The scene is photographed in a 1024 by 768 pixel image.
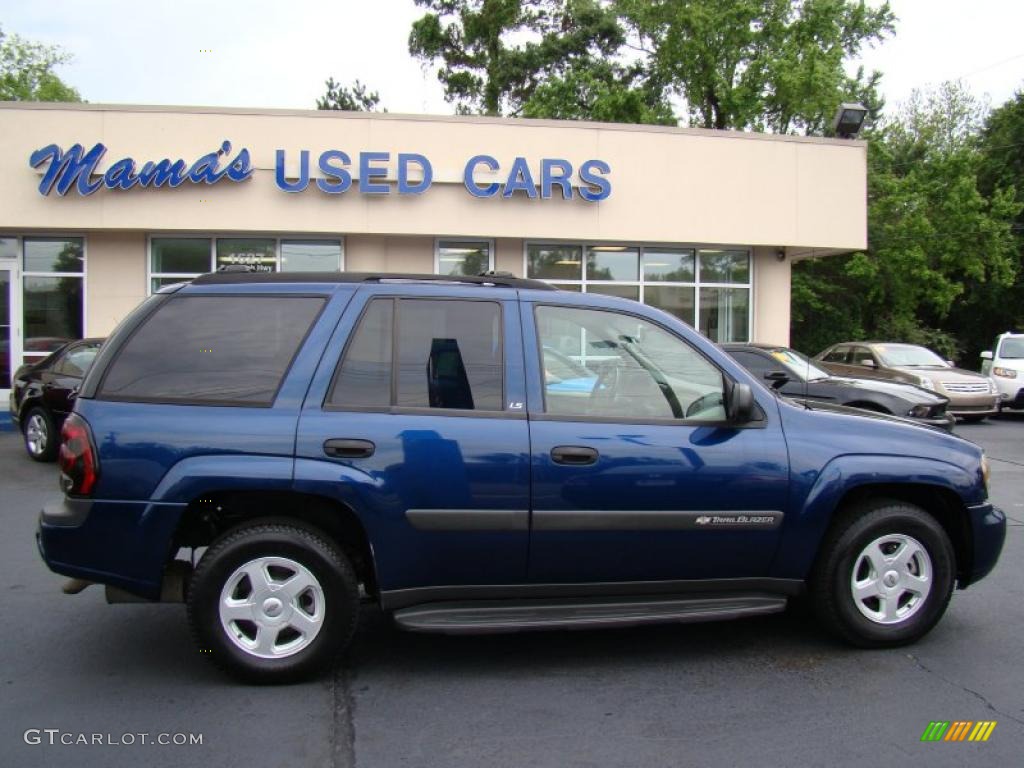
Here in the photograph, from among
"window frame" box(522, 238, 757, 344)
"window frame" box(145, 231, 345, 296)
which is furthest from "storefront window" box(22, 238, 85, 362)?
"window frame" box(522, 238, 757, 344)

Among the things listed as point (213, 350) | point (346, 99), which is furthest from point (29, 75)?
point (213, 350)

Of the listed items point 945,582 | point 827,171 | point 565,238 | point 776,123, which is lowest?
point 945,582

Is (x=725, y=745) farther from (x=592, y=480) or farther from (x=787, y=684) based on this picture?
(x=592, y=480)

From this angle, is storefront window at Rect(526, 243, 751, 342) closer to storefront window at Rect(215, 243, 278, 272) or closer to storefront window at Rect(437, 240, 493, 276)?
storefront window at Rect(437, 240, 493, 276)

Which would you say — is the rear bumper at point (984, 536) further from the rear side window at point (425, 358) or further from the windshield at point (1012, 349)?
the windshield at point (1012, 349)

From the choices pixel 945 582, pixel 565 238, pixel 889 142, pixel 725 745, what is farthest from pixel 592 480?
pixel 889 142

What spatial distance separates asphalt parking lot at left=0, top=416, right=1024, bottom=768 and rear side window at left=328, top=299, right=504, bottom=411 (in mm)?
1316

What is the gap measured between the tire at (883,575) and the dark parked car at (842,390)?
6044 millimetres

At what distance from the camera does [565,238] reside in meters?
15.9

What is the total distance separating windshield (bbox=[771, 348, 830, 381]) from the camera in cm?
1149

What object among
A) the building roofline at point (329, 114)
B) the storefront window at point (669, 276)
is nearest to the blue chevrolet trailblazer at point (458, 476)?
the building roofline at point (329, 114)

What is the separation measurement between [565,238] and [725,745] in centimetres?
1327

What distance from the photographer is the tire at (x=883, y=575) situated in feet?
13.6

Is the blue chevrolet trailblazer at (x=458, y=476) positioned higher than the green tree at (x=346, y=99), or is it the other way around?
the green tree at (x=346, y=99)
